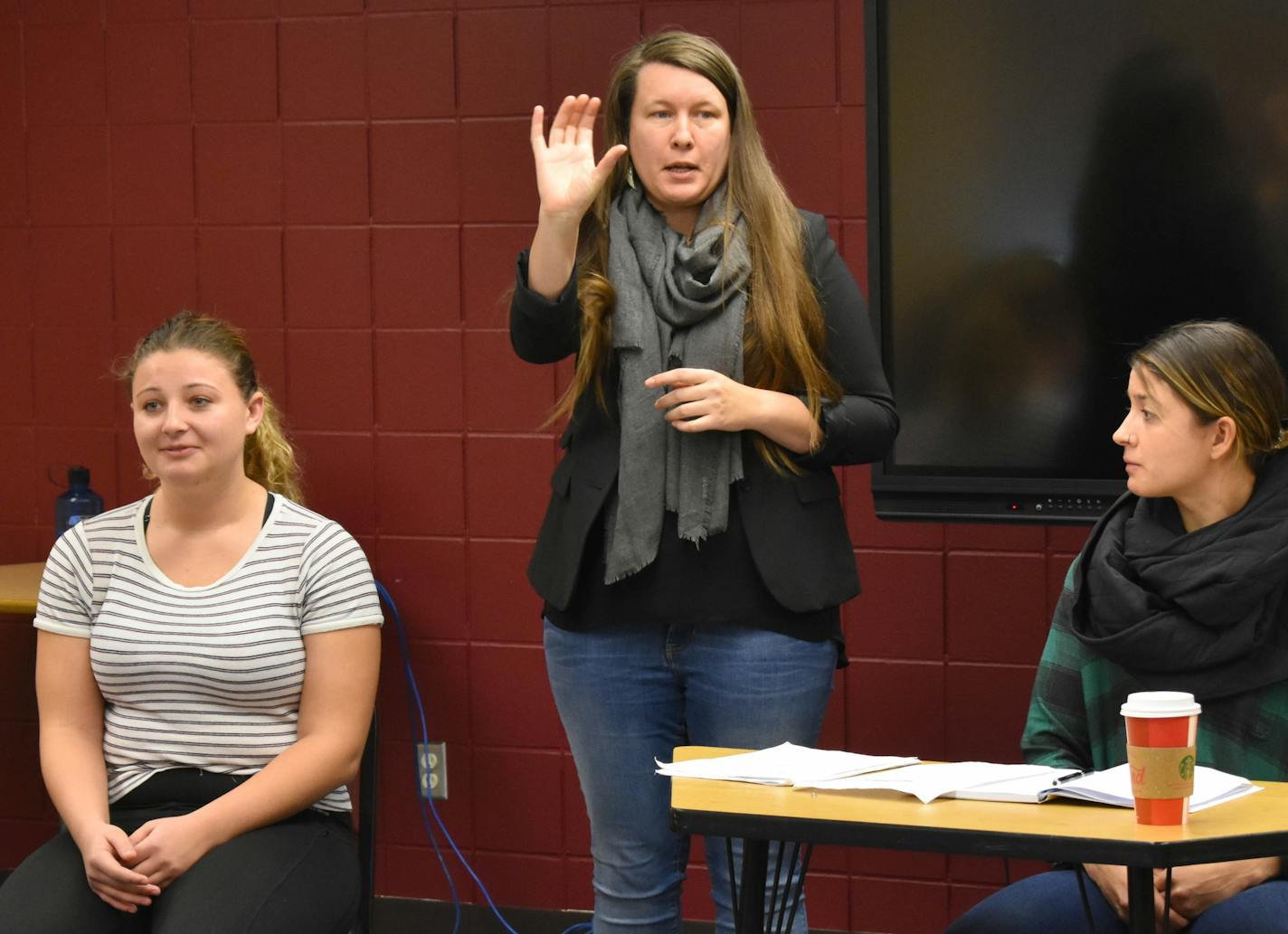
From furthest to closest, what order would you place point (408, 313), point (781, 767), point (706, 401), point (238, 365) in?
point (408, 313) → point (238, 365) → point (706, 401) → point (781, 767)

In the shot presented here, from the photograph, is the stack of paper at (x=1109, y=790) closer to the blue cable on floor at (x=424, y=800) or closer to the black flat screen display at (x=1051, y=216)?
the black flat screen display at (x=1051, y=216)

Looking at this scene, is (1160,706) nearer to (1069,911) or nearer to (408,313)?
(1069,911)

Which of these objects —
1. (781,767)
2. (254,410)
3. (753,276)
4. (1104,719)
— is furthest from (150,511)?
(1104,719)

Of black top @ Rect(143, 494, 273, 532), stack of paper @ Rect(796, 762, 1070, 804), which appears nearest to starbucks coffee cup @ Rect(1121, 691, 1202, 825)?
stack of paper @ Rect(796, 762, 1070, 804)

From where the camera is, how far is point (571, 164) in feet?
6.56

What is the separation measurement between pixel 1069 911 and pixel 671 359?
845 mm

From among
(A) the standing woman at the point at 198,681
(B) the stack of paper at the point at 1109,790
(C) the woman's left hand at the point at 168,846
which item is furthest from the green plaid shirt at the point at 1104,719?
(C) the woman's left hand at the point at 168,846

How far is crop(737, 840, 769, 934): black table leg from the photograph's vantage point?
1.66 meters

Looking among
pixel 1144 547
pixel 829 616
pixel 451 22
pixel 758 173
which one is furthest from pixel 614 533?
pixel 451 22

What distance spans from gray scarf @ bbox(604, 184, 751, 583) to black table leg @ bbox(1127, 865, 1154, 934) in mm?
702

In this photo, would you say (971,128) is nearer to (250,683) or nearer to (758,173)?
(758,173)

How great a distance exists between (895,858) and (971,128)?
1446mm

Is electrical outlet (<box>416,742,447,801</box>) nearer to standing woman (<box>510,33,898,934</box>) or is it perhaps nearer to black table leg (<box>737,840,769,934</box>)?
standing woman (<box>510,33,898,934</box>)

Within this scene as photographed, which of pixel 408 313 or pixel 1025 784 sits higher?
pixel 408 313
